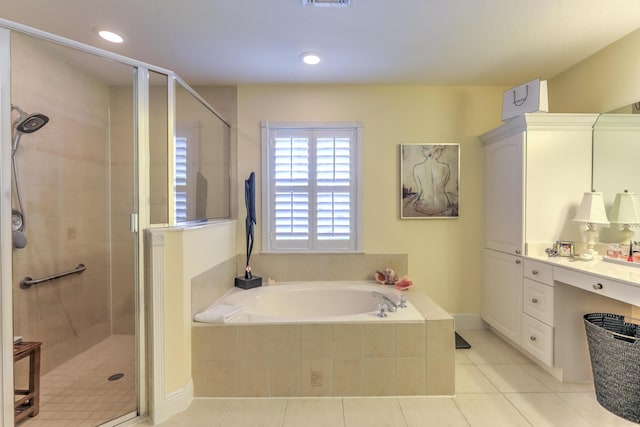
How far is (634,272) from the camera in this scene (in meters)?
1.80

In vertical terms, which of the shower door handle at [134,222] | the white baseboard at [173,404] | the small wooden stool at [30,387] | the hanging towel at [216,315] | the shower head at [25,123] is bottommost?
the white baseboard at [173,404]

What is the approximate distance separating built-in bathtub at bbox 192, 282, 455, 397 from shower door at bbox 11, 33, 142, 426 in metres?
0.46

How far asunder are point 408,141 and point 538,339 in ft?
6.46

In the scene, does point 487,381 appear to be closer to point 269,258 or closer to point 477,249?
point 477,249

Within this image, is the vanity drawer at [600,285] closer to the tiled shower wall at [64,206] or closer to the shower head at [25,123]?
the tiled shower wall at [64,206]

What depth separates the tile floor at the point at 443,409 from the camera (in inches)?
68.6

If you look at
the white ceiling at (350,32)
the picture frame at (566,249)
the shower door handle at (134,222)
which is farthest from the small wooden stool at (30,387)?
the picture frame at (566,249)

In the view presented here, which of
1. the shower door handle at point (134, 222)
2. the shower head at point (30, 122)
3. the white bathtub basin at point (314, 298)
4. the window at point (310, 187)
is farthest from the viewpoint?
the window at point (310, 187)

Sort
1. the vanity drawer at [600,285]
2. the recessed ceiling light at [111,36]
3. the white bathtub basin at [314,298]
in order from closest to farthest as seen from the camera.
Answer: the vanity drawer at [600,285] → the recessed ceiling light at [111,36] → the white bathtub basin at [314,298]

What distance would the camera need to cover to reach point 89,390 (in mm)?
1955

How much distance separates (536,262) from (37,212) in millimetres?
3433

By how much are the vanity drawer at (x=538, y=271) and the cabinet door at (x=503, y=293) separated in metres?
0.08

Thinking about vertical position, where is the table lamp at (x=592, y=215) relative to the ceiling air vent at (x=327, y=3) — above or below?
below

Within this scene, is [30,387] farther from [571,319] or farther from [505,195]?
[505,195]
